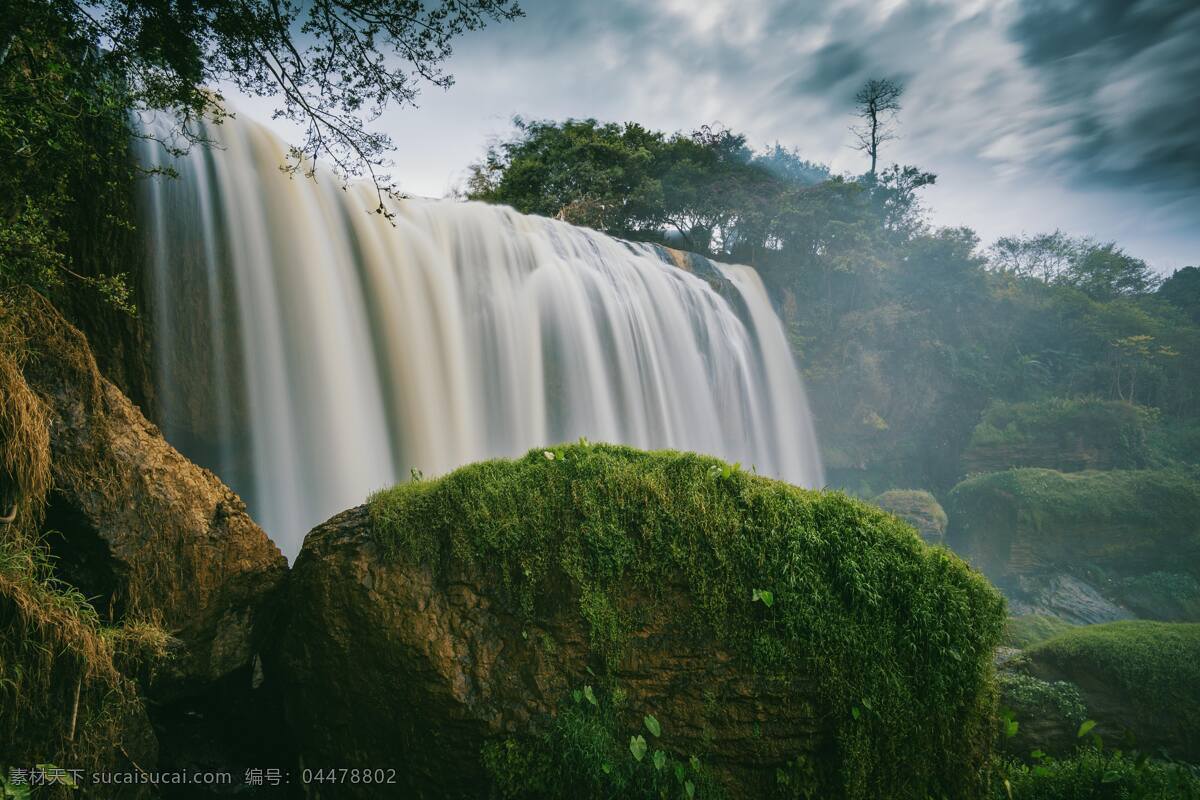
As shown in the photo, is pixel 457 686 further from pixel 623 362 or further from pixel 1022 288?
pixel 1022 288

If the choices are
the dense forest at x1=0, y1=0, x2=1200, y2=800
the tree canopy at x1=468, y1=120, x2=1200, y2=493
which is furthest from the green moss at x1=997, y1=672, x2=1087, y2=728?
the tree canopy at x1=468, y1=120, x2=1200, y2=493

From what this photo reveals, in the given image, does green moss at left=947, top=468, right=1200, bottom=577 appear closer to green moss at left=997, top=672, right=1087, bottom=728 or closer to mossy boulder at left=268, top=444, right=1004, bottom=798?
green moss at left=997, top=672, right=1087, bottom=728

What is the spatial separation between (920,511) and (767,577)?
16.2m

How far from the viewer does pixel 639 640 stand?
10.5ft

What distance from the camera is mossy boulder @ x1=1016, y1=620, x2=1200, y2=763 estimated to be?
549 cm

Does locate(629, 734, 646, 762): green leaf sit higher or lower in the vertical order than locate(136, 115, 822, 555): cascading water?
lower

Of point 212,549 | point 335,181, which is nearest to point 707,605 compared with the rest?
point 212,549

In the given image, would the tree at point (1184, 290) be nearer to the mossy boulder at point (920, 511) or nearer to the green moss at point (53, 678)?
the mossy boulder at point (920, 511)

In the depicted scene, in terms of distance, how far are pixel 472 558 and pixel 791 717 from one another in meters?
2.06

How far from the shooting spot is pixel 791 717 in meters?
3.04

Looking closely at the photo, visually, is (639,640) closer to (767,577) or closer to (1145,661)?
(767,577)

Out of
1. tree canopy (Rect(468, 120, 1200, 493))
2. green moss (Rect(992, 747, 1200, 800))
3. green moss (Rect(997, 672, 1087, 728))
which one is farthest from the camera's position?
tree canopy (Rect(468, 120, 1200, 493))

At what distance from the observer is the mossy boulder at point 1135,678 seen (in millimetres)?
5492

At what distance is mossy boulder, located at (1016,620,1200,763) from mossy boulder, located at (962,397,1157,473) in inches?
608
